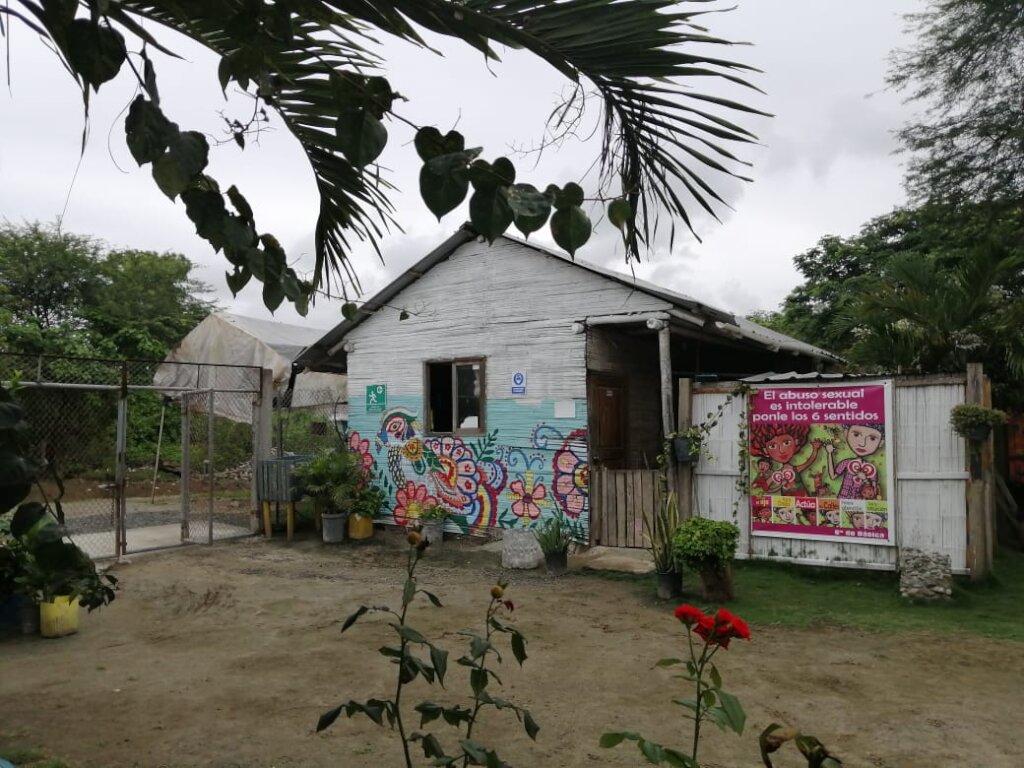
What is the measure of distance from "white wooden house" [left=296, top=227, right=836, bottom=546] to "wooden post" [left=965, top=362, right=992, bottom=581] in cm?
268

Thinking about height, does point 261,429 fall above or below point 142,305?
below

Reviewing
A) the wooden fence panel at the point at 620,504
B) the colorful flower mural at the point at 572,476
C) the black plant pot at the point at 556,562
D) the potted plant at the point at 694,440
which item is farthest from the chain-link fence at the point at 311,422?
the potted plant at the point at 694,440

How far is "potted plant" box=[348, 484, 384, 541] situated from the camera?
35.8ft

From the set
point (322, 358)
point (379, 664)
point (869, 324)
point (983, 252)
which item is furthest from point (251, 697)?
point (983, 252)

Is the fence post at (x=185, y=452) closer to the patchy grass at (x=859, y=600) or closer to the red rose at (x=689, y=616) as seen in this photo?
the patchy grass at (x=859, y=600)

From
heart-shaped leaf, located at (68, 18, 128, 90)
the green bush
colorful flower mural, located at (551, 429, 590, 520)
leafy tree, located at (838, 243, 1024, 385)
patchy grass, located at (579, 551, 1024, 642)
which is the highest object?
leafy tree, located at (838, 243, 1024, 385)

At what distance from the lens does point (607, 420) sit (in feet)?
32.8

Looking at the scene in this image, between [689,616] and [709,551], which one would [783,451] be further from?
[689,616]

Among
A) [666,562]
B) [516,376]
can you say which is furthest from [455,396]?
[666,562]

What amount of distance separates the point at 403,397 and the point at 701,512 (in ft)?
16.2

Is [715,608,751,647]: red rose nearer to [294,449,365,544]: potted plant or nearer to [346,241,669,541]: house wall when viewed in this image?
[346,241,669,541]: house wall

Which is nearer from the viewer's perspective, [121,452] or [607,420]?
[121,452]

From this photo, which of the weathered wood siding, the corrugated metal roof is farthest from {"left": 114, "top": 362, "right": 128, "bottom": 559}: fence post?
the weathered wood siding

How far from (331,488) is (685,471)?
532 centimetres
